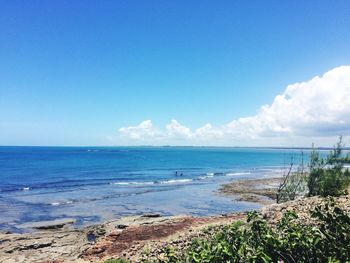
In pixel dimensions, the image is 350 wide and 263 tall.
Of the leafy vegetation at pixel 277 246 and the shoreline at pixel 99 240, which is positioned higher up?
the leafy vegetation at pixel 277 246

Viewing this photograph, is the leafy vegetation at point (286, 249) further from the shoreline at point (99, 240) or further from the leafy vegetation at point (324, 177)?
the leafy vegetation at point (324, 177)

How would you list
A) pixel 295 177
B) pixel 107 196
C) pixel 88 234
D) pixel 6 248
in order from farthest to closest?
1. pixel 107 196
2. pixel 295 177
3. pixel 88 234
4. pixel 6 248

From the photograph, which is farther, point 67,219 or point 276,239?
point 67,219

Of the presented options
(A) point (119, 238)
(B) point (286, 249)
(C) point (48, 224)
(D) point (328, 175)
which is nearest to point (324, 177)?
(D) point (328, 175)

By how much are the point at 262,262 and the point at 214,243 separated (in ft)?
3.93

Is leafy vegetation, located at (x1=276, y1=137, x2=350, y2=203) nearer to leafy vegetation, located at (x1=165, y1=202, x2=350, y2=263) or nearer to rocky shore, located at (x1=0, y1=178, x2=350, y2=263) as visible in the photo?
rocky shore, located at (x1=0, y1=178, x2=350, y2=263)

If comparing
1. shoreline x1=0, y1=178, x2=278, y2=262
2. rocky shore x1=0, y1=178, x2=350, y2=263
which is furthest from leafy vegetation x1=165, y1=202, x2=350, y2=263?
shoreline x1=0, y1=178, x2=278, y2=262

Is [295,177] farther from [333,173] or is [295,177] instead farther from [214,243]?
[214,243]

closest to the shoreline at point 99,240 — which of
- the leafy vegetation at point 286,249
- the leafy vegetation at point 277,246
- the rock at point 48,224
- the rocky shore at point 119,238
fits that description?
the rocky shore at point 119,238

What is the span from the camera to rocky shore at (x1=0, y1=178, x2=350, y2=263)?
1529 centimetres

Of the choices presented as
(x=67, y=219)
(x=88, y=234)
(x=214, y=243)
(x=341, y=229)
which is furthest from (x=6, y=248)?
(x=341, y=229)

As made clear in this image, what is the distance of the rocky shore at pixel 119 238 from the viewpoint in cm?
1529

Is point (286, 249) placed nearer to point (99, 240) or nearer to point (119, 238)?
point (119, 238)

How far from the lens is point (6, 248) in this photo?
21.2 metres
